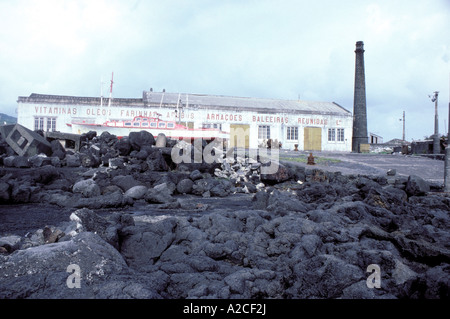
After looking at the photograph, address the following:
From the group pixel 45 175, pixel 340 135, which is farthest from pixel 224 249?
pixel 340 135

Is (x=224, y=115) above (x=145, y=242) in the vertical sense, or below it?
above

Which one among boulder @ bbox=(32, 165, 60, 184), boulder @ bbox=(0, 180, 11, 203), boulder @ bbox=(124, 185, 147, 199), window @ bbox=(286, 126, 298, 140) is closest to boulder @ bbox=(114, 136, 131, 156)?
boulder @ bbox=(32, 165, 60, 184)

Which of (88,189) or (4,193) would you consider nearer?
(4,193)

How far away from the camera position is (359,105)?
106ft

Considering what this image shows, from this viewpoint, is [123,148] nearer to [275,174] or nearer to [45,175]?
[45,175]

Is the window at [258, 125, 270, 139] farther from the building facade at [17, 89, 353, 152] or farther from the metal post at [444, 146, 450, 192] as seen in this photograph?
the metal post at [444, 146, 450, 192]

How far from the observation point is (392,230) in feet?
17.6

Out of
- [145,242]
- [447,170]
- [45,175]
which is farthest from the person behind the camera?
[45,175]

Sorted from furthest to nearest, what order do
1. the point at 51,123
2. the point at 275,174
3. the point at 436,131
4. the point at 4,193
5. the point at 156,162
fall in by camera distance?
the point at 436,131 < the point at 51,123 < the point at 156,162 < the point at 275,174 < the point at 4,193

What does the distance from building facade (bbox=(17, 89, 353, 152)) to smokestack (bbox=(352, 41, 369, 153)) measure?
70 centimetres

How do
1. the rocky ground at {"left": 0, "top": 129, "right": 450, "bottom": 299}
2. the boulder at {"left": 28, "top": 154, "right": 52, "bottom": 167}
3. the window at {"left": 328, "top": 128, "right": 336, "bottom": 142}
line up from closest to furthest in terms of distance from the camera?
the rocky ground at {"left": 0, "top": 129, "right": 450, "bottom": 299}, the boulder at {"left": 28, "top": 154, "right": 52, "bottom": 167}, the window at {"left": 328, "top": 128, "right": 336, "bottom": 142}

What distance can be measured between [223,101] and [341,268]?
103 feet

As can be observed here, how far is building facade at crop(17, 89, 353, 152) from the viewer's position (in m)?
27.6

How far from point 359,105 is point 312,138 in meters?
5.69
